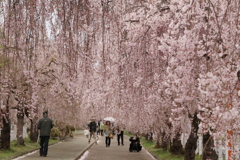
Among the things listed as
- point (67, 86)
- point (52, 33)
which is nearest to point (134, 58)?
point (52, 33)

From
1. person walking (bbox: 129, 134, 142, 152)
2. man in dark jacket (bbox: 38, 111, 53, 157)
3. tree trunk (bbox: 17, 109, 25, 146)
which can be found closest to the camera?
man in dark jacket (bbox: 38, 111, 53, 157)

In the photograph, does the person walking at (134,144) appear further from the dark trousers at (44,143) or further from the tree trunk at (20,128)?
the dark trousers at (44,143)

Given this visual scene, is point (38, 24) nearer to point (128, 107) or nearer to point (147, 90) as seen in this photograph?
point (147, 90)

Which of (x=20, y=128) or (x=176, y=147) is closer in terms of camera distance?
(x=176, y=147)

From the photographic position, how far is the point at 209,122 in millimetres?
7492

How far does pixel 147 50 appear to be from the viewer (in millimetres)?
12258

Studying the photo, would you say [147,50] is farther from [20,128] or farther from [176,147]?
[20,128]

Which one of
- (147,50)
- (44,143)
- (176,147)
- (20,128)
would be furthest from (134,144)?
(147,50)

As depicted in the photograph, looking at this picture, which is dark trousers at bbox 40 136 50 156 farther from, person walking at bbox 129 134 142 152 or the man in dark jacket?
person walking at bbox 129 134 142 152

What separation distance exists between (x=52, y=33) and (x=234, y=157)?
4.19 metres

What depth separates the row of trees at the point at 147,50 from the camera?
5172 mm

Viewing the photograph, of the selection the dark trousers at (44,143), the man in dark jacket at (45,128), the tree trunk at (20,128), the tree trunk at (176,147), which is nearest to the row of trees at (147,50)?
the tree trunk at (176,147)

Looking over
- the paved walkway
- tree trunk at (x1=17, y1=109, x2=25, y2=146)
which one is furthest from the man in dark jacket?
tree trunk at (x1=17, y1=109, x2=25, y2=146)

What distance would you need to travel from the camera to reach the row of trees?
517cm
